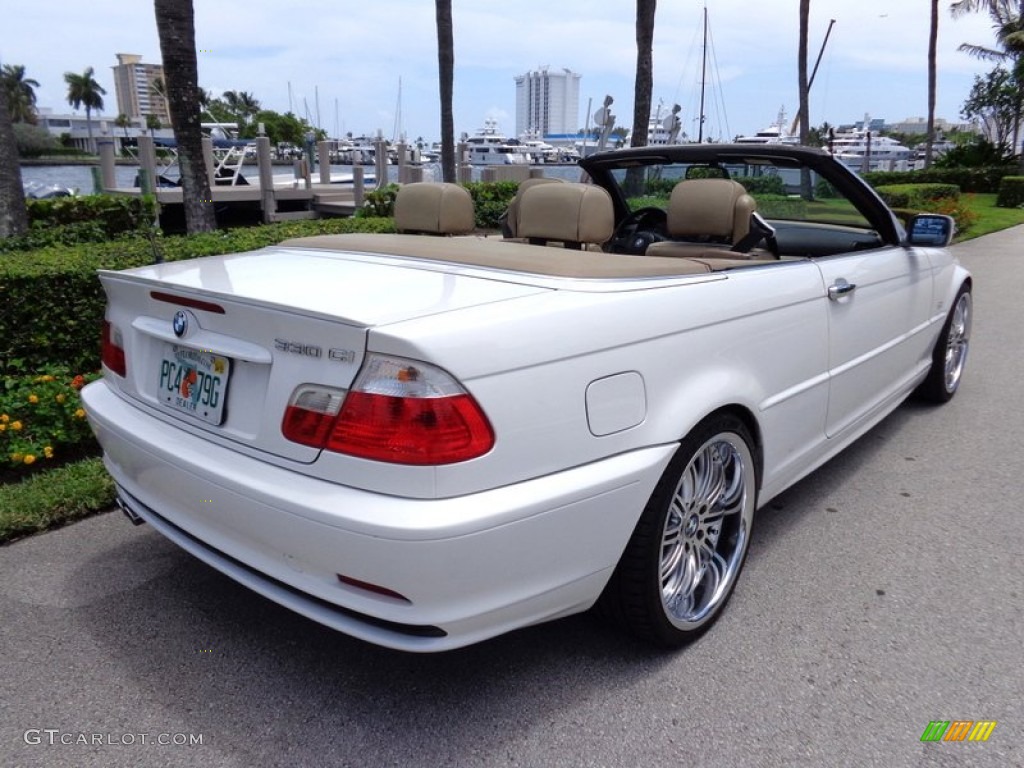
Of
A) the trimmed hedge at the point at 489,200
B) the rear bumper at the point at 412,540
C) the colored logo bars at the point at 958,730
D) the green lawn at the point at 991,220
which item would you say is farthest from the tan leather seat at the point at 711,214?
the green lawn at the point at 991,220

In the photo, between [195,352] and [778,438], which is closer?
[195,352]

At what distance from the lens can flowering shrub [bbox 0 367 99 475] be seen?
4.06 meters

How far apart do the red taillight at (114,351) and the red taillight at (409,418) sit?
47.3 inches

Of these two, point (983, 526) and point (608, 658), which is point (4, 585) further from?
point (983, 526)

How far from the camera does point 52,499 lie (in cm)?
356

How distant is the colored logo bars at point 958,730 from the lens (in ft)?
7.27

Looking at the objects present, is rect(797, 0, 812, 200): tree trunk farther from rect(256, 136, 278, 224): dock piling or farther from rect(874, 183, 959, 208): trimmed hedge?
rect(256, 136, 278, 224): dock piling

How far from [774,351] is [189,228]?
21.3 feet

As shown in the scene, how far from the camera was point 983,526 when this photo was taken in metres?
3.52

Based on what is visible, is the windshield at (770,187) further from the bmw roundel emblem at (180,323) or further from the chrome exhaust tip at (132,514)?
the chrome exhaust tip at (132,514)

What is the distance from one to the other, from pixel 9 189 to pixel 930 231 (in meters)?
6.48

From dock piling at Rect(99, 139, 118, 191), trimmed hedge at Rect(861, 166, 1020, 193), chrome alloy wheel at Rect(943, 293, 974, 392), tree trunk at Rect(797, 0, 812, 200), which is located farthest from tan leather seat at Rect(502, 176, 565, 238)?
trimmed hedge at Rect(861, 166, 1020, 193)

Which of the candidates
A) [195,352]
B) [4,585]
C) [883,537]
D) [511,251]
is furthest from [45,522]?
[883,537]

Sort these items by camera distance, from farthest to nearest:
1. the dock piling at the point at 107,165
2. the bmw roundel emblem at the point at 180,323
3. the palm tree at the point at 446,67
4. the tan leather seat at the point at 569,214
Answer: the dock piling at the point at 107,165 < the palm tree at the point at 446,67 < the tan leather seat at the point at 569,214 < the bmw roundel emblem at the point at 180,323
